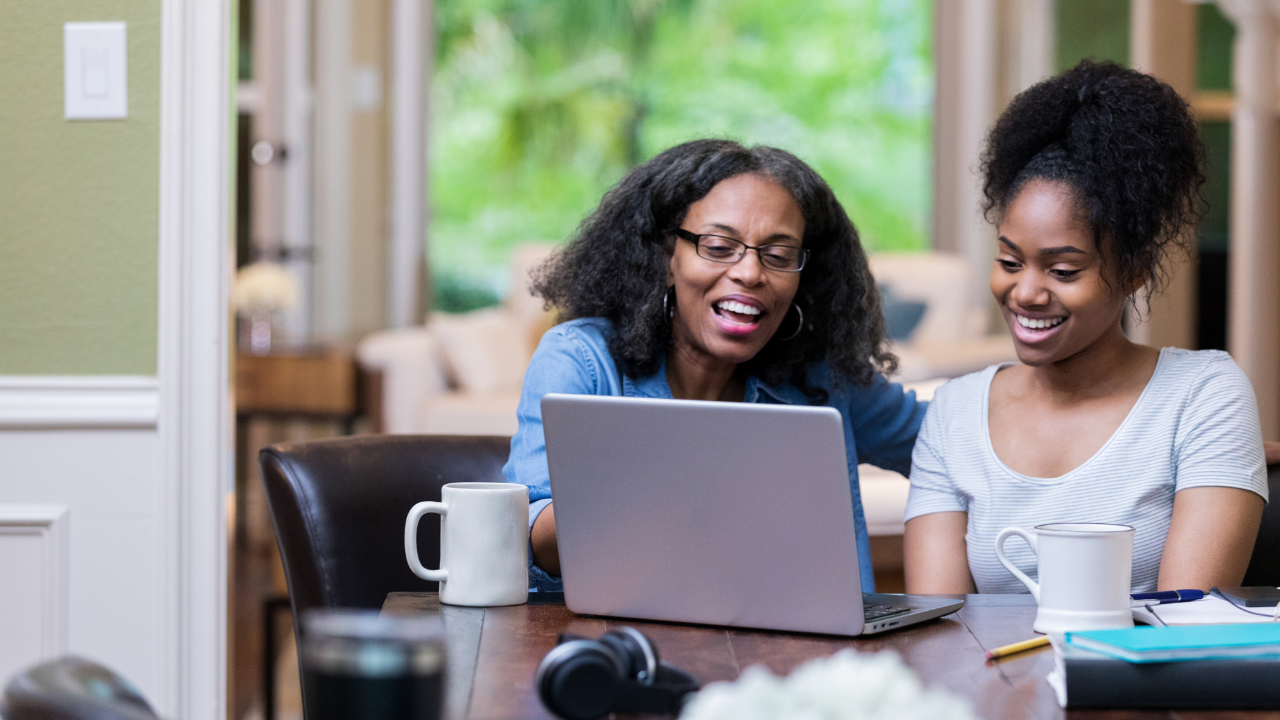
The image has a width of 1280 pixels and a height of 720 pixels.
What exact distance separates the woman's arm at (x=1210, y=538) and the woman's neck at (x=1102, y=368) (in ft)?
0.54

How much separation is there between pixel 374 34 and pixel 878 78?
3325 mm

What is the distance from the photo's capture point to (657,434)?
96 centimetres

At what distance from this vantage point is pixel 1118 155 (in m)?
1.30

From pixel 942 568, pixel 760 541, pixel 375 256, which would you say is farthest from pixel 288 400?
Result: pixel 760 541

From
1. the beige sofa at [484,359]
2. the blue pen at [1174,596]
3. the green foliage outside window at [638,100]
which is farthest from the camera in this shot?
the green foliage outside window at [638,100]

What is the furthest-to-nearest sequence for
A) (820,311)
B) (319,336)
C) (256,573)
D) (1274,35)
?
(319,336) → (1274,35) → (256,573) → (820,311)

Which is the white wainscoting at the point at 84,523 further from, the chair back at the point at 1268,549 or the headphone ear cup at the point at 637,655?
the chair back at the point at 1268,549

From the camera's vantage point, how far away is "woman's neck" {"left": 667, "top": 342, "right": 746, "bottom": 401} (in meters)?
1.57

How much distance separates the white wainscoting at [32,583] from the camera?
1.55m

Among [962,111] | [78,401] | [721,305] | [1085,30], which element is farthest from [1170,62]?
[78,401]

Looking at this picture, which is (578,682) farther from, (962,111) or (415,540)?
(962,111)

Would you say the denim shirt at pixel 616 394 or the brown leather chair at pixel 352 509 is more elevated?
the denim shirt at pixel 616 394

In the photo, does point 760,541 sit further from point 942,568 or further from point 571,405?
point 942,568

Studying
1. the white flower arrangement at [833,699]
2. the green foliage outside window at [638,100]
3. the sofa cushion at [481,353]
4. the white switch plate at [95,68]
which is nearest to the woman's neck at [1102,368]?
the white flower arrangement at [833,699]
